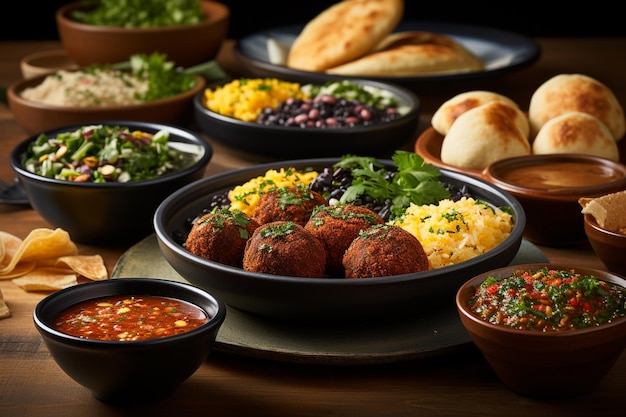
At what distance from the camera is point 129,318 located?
8.70ft

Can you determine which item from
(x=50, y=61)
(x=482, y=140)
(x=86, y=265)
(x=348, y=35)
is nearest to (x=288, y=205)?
(x=86, y=265)

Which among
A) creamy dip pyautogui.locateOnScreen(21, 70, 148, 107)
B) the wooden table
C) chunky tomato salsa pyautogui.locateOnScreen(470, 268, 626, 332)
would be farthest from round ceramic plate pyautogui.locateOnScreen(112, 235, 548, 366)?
creamy dip pyautogui.locateOnScreen(21, 70, 148, 107)

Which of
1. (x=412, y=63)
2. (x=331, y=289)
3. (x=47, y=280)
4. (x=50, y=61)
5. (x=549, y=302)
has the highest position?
(x=549, y=302)

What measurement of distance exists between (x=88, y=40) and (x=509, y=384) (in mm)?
4018

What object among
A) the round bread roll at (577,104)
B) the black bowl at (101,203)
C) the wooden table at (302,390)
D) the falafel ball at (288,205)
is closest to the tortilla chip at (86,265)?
the black bowl at (101,203)

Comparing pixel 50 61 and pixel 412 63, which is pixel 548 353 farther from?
pixel 50 61

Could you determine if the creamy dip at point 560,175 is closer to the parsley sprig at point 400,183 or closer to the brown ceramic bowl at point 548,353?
the parsley sprig at point 400,183

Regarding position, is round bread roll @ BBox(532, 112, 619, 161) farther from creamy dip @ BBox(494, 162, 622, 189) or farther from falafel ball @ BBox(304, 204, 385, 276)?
falafel ball @ BBox(304, 204, 385, 276)

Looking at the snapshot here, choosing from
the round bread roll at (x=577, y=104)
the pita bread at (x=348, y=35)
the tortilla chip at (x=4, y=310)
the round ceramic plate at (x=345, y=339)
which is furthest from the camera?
the pita bread at (x=348, y=35)

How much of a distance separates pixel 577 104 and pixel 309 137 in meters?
1.21

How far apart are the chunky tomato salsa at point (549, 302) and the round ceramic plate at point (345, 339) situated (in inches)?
10.8

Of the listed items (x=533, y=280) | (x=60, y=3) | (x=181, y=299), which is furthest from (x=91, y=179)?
(x=60, y=3)

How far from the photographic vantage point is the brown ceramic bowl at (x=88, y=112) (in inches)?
190

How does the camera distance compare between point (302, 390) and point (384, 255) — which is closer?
point (302, 390)
